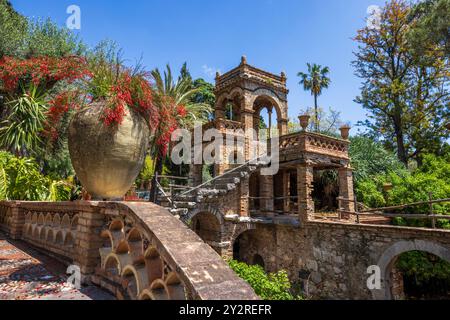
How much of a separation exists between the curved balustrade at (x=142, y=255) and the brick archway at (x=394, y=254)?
900 centimetres

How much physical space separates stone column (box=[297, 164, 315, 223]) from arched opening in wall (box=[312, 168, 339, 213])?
648 centimetres

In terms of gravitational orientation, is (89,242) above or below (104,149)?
below

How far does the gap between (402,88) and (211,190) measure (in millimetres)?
19769

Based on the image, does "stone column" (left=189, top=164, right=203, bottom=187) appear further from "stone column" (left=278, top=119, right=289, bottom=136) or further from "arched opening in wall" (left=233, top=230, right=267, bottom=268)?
"stone column" (left=278, top=119, right=289, bottom=136)

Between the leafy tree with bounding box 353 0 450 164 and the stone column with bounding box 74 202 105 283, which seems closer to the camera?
the stone column with bounding box 74 202 105 283

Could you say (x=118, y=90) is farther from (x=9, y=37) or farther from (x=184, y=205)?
(x=9, y=37)

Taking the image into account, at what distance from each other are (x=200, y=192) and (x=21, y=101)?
744 cm

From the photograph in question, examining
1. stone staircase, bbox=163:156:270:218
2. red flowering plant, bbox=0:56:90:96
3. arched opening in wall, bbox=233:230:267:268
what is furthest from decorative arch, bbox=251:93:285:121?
red flowering plant, bbox=0:56:90:96

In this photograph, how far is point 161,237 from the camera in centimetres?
244

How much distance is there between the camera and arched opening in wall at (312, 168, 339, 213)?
62.7ft

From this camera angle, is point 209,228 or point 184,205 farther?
point 209,228

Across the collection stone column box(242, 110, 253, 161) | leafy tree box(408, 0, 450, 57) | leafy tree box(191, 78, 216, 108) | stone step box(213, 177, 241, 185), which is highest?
leafy tree box(191, 78, 216, 108)

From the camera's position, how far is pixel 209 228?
14.3m

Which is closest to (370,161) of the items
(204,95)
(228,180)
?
(228,180)
